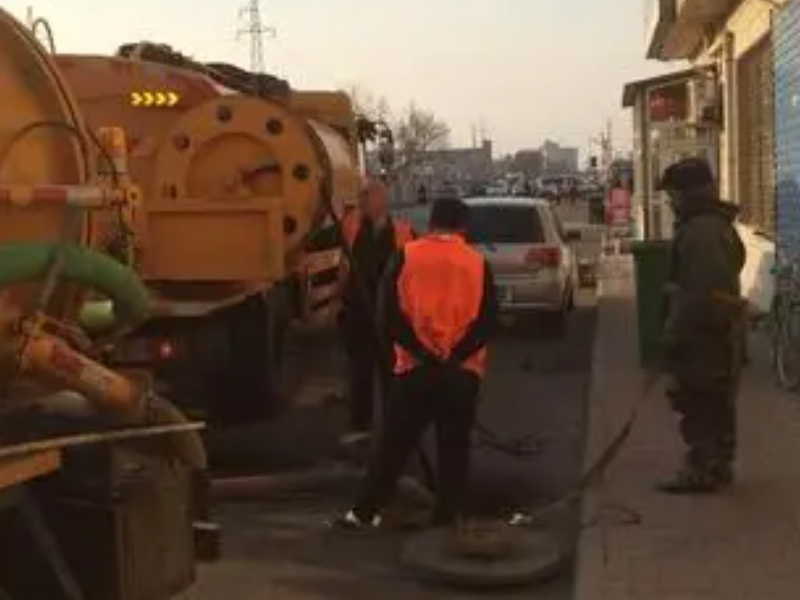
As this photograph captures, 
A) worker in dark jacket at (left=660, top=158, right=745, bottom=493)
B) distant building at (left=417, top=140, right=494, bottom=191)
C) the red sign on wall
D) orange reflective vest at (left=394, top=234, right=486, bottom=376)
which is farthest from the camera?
distant building at (left=417, top=140, right=494, bottom=191)

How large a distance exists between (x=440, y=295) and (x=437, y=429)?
750mm

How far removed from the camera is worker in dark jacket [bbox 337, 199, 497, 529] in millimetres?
8336

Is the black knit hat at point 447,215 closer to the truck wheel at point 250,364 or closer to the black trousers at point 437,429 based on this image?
the black trousers at point 437,429

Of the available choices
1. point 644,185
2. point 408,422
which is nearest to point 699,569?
point 408,422

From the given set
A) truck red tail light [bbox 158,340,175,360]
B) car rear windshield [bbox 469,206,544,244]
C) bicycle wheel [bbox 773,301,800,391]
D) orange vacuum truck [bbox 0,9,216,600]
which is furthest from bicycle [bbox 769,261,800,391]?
orange vacuum truck [bbox 0,9,216,600]

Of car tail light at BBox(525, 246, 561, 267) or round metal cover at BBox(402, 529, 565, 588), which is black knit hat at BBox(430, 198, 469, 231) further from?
car tail light at BBox(525, 246, 561, 267)

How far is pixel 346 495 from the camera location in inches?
380

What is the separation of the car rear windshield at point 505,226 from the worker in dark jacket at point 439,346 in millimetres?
10446

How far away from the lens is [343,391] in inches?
542

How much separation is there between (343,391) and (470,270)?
552 centimetres

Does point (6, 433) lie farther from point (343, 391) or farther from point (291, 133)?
point (343, 391)

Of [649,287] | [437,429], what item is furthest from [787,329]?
[437,429]

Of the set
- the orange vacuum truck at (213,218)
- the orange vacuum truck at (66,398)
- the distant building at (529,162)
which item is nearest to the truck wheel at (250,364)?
the orange vacuum truck at (213,218)

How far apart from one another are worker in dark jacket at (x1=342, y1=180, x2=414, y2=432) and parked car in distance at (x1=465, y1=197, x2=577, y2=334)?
23.6 feet
